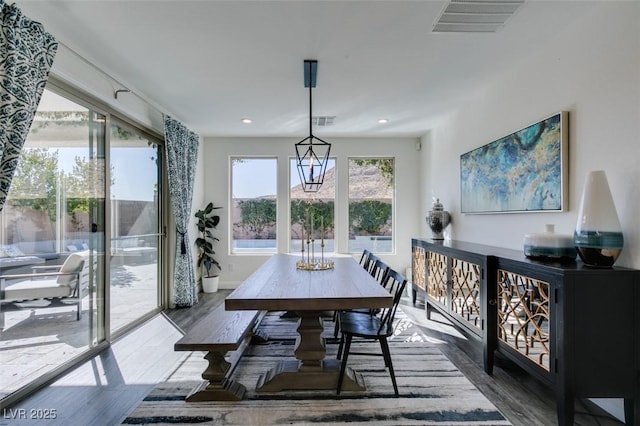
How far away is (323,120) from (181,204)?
2245mm

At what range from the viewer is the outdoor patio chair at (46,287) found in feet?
7.18

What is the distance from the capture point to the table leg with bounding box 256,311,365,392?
91.0 inches

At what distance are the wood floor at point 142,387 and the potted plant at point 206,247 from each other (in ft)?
5.87

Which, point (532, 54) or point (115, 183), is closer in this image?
point (532, 54)

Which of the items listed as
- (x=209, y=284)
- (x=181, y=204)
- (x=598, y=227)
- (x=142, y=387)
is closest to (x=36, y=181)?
(x=142, y=387)

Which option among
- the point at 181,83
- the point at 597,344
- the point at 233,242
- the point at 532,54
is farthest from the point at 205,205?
the point at 597,344

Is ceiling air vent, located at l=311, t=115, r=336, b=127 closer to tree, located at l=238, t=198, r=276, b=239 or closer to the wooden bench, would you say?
tree, located at l=238, t=198, r=276, b=239

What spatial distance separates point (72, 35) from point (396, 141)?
14.6 feet

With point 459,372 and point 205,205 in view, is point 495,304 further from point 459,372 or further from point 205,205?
point 205,205

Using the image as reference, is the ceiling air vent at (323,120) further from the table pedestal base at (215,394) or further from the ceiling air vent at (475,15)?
the table pedestal base at (215,394)

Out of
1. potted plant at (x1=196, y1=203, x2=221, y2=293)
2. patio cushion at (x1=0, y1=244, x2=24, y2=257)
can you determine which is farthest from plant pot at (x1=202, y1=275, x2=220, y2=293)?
patio cushion at (x1=0, y1=244, x2=24, y2=257)

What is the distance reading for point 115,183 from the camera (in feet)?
11.0

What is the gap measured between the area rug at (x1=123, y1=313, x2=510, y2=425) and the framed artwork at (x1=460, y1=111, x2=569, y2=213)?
1.52 m

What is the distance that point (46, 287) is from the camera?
2496 mm
